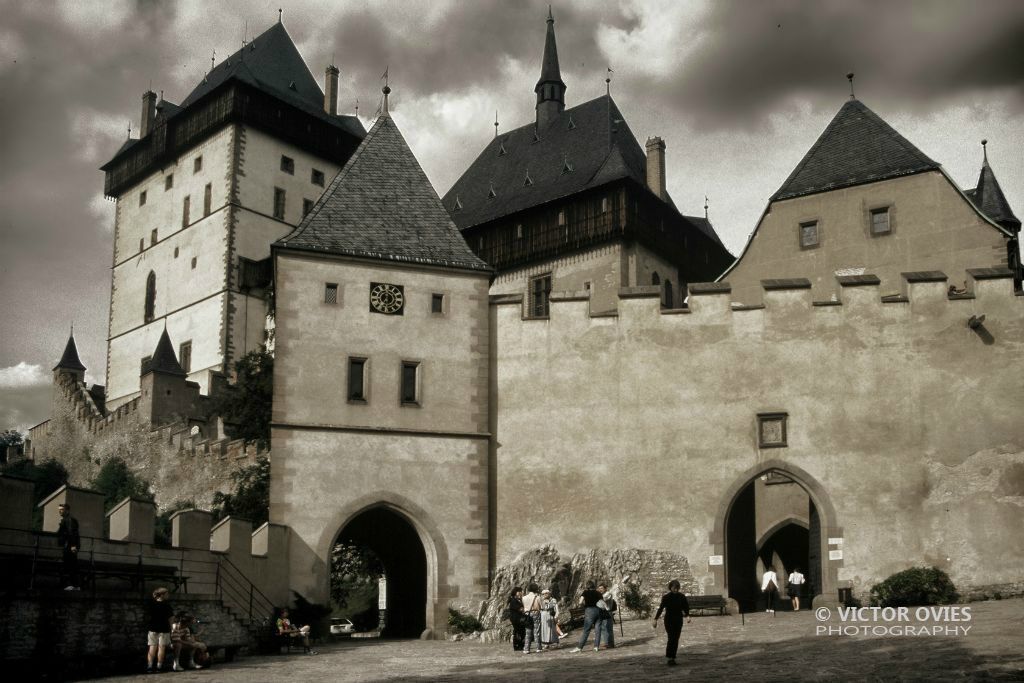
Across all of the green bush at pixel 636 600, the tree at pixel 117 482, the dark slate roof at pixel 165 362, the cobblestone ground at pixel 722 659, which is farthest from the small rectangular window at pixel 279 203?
the cobblestone ground at pixel 722 659

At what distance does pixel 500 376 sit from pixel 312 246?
4.75 metres

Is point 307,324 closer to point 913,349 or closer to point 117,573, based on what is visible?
point 117,573

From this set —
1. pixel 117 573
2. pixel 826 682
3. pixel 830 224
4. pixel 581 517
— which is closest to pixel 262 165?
pixel 830 224

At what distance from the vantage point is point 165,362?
51.7 m

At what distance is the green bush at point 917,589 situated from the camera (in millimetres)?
21938

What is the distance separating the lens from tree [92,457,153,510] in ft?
150

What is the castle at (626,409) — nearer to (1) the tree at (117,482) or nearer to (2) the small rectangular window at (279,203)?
(1) the tree at (117,482)

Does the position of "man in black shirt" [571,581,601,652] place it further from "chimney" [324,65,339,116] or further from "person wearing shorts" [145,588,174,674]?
"chimney" [324,65,339,116]

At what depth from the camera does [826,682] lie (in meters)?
12.2

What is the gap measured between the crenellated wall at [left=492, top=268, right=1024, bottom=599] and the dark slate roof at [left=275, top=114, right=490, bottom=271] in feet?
8.22

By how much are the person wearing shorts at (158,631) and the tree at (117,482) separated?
1195 inches

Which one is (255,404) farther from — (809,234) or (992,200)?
(992,200)

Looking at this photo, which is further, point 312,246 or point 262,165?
point 262,165

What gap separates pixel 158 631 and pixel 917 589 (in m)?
13.6
